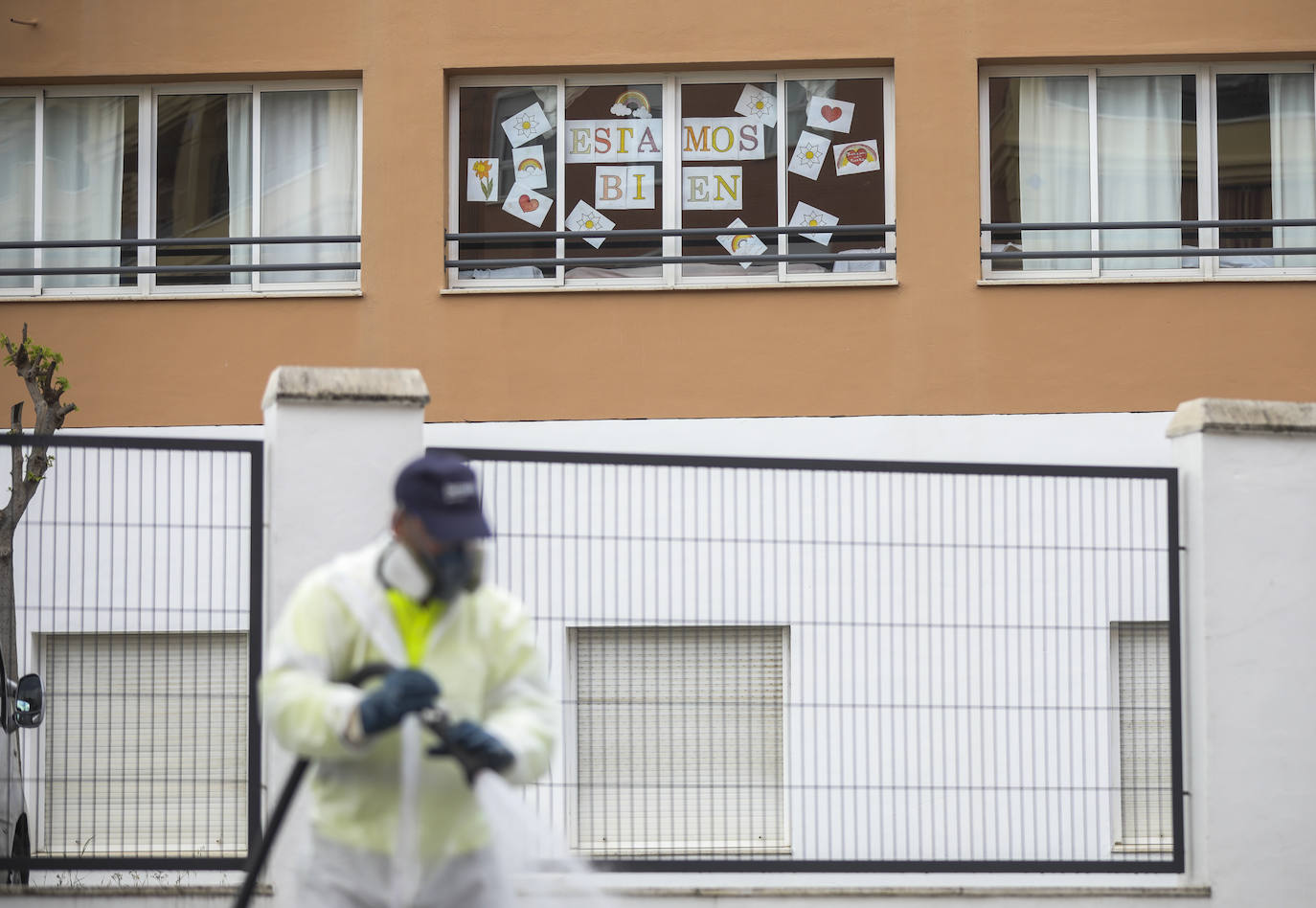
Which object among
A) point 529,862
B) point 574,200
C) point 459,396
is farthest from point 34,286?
point 529,862

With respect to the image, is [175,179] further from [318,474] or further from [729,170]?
[318,474]

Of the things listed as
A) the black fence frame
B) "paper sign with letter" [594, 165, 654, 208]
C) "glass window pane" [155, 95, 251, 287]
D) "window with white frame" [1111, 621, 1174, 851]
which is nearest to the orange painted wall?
"glass window pane" [155, 95, 251, 287]

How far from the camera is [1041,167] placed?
12555mm

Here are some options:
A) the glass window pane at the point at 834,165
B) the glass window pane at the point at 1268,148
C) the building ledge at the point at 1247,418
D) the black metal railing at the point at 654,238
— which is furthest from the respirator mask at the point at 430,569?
the glass window pane at the point at 1268,148

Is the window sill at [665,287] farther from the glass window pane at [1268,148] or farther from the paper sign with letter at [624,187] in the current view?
the glass window pane at [1268,148]

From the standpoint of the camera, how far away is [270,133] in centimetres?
1270

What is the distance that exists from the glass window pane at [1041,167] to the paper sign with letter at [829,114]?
1152 millimetres

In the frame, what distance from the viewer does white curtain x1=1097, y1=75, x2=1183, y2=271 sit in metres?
12.5

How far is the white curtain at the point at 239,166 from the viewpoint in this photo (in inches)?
499

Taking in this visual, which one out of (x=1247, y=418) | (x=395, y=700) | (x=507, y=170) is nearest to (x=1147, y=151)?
(x=507, y=170)

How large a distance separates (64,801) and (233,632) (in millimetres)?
957

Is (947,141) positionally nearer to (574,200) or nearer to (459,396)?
(574,200)

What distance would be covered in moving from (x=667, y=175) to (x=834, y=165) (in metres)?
1.33

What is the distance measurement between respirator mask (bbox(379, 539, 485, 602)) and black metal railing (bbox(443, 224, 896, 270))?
8976mm
